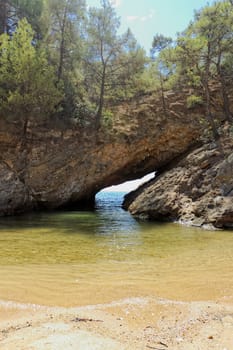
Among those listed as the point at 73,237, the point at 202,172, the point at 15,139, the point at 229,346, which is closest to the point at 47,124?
the point at 15,139

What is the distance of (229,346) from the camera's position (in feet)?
7.80

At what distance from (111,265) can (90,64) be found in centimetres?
1655

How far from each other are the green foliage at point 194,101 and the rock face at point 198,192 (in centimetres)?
403

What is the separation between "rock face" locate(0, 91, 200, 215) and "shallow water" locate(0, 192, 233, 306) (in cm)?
697

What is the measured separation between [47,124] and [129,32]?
8.00 meters

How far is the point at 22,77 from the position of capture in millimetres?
14945

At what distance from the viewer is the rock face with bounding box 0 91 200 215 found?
15.7 m

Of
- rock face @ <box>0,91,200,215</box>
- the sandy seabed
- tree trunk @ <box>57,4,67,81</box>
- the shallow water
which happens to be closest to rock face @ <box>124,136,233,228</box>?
the shallow water

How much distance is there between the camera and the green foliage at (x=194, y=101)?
17091 mm

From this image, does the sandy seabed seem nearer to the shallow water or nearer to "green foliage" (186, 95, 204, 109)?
the shallow water

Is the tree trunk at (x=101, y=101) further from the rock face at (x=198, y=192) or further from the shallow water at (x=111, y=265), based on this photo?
the shallow water at (x=111, y=265)

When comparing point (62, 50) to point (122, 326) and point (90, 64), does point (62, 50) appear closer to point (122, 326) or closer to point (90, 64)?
point (90, 64)

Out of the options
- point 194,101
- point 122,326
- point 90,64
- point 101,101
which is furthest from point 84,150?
point 122,326

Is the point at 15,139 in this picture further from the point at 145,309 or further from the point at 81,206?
the point at 145,309
